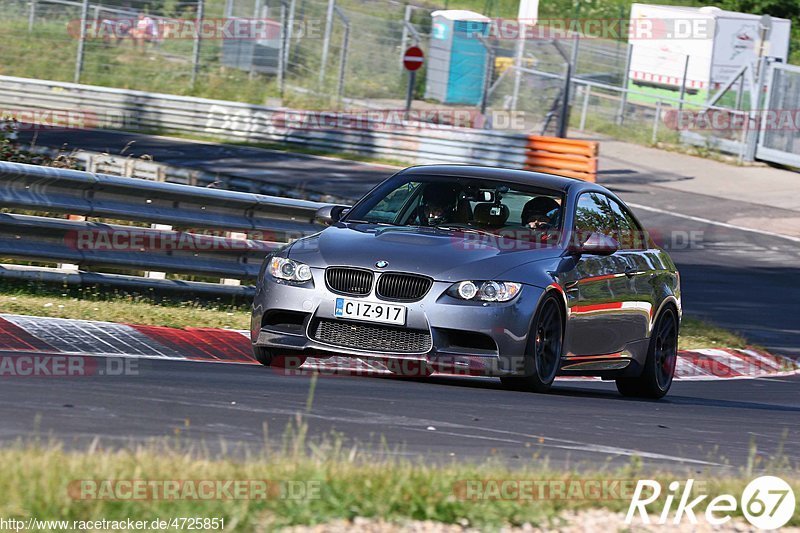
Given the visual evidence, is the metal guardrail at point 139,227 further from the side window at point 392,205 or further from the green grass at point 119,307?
the side window at point 392,205

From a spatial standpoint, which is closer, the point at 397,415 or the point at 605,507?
the point at 605,507

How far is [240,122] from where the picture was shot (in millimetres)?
31219

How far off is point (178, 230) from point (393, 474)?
7258 millimetres

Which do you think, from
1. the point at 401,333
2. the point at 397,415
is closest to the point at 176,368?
the point at 401,333

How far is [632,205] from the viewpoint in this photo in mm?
25625

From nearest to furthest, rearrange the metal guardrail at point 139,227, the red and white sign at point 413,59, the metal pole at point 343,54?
the metal guardrail at point 139,227
the red and white sign at point 413,59
the metal pole at point 343,54

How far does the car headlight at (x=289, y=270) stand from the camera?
843cm

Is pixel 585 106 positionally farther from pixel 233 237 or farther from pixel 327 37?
pixel 233 237

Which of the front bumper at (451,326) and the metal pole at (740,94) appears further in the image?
the metal pole at (740,94)

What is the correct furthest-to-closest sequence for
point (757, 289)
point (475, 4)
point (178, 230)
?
point (475, 4)
point (757, 289)
point (178, 230)

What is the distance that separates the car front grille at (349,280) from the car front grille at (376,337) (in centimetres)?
19

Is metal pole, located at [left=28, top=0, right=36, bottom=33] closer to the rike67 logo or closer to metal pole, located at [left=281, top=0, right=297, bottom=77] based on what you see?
metal pole, located at [left=281, top=0, right=297, bottom=77]

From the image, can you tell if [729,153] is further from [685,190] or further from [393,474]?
[393,474]

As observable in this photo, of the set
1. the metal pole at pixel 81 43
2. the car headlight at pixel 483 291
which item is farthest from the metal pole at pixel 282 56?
the car headlight at pixel 483 291
